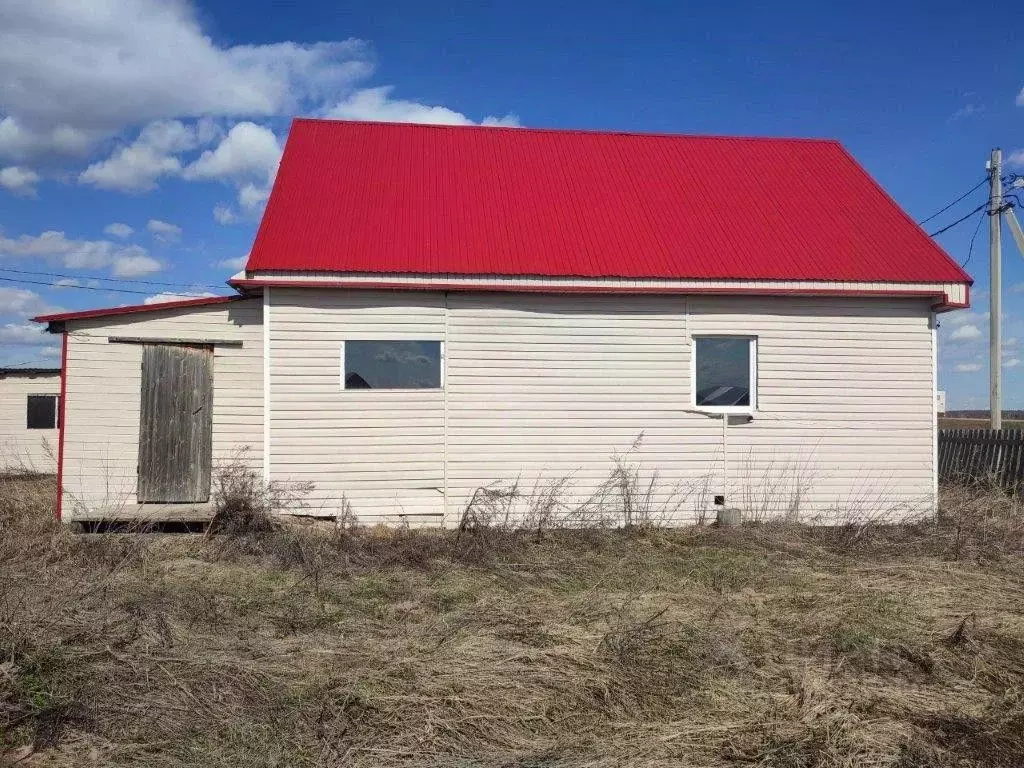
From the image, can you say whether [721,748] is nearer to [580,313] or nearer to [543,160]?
[580,313]

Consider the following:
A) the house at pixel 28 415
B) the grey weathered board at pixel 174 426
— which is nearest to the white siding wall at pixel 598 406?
the grey weathered board at pixel 174 426

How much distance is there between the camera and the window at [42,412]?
18156mm

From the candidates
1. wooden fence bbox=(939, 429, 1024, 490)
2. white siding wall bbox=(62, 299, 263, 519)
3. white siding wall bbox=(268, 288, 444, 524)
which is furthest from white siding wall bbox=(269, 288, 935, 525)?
wooden fence bbox=(939, 429, 1024, 490)

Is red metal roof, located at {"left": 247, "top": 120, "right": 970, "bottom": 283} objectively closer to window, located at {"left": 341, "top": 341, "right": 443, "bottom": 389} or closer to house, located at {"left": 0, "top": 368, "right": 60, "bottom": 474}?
window, located at {"left": 341, "top": 341, "right": 443, "bottom": 389}

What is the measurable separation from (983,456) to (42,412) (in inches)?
755

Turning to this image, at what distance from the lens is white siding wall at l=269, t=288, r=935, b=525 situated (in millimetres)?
10234

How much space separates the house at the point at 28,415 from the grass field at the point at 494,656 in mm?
10462

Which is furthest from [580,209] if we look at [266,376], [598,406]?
[266,376]

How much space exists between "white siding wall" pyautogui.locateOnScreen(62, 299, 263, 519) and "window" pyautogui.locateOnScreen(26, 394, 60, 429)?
9705 millimetres

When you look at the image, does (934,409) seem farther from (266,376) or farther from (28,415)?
(28,415)

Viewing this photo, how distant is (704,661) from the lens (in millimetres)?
5473

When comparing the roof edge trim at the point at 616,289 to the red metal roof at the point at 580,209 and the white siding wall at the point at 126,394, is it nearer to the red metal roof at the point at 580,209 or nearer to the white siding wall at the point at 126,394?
the red metal roof at the point at 580,209

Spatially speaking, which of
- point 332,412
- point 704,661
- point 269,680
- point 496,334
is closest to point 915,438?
point 496,334

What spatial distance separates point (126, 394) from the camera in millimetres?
10000
